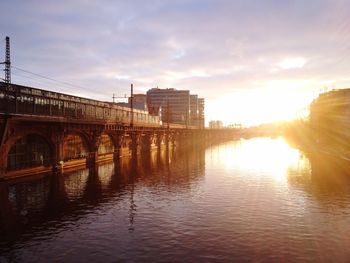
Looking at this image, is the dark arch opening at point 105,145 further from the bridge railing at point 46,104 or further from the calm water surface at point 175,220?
the calm water surface at point 175,220

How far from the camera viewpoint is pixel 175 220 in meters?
36.5

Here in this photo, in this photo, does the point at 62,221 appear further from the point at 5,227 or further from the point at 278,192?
the point at 278,192

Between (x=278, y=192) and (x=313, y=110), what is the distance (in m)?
149

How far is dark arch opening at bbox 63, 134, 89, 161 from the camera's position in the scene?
7643 centimetres

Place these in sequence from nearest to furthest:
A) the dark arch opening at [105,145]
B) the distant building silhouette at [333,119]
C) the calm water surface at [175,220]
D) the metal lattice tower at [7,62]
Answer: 1. the calm water surface at [175,220]
2. the metal lattice tower at [7,62]
3. the dark arch opening at [105,145]
4. the distant building silhouette at [333,119]

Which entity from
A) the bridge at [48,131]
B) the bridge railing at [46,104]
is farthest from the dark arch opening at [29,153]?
the bridge railing at [46,104]

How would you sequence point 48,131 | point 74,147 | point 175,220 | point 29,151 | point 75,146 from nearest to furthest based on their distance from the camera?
point 175,220 < point 29,151 < point 48,131 < point 74,147 < point 75,146

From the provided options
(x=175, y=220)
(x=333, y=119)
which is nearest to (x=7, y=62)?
(x=175, y=220)

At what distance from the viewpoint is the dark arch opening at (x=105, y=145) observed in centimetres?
9693

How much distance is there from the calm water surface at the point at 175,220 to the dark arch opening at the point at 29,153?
5.42 metres

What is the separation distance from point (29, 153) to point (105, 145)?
123 feet

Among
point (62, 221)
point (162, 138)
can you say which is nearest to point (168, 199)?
point (62, 221)

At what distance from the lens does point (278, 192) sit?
51.9 meters

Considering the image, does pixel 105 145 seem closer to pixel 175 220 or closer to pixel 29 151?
pixel 29 151
